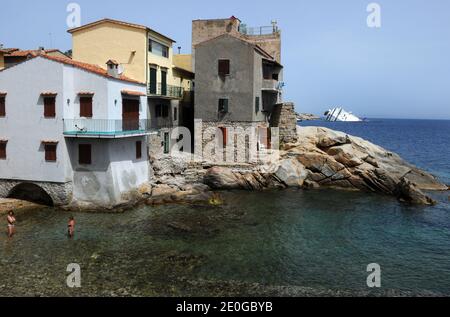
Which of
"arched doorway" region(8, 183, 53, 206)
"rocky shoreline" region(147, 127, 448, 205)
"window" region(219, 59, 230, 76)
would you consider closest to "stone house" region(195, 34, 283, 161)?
"window" region(219, 59, 230, 76)

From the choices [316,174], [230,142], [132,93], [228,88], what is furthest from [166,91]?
[316,174]

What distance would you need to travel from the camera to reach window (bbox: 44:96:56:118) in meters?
33.3

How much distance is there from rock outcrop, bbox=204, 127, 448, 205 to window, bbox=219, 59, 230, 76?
11.9m

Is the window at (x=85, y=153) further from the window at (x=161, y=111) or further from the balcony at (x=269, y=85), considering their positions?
the balcony at (x=269, y=85)

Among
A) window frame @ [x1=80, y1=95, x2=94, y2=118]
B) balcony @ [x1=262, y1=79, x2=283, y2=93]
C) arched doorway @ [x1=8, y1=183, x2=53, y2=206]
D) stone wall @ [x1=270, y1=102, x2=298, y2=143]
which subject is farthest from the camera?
stone wall @ [x1=270, y1=102, x2=298, y2=143]

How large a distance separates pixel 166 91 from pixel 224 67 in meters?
7.83

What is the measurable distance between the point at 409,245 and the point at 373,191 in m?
18.0

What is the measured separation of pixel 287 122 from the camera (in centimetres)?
5388

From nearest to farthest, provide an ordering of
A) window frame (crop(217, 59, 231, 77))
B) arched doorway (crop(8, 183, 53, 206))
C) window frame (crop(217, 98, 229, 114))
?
arched doorway (crop(8, 183, 53, 206))
window frame (crop(217, 59, 231, 77))
window frame (crop(217, 98, 229, 114))

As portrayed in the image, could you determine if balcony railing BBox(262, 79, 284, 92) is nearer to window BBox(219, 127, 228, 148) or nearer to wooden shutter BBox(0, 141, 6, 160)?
window BBox(219, 127, 228, 148)

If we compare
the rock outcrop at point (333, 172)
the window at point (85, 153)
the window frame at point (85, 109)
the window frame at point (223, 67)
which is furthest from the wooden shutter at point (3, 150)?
the window frame at point (223, 67)

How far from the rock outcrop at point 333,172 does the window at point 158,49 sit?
14990 millimetres

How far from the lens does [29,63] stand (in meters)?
33.3
